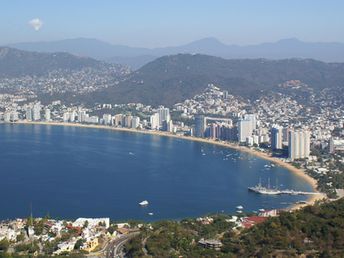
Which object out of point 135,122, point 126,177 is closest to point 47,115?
point 135,122

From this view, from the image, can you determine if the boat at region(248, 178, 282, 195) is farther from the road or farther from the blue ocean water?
the road

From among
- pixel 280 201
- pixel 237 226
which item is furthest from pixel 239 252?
pixel 280 201

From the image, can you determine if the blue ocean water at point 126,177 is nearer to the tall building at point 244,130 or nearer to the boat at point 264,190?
the boat at point 264,190

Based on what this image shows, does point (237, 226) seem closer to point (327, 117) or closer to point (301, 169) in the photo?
point (301, 169)

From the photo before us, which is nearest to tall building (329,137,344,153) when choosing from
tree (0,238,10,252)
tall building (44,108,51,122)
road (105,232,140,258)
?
road (105,232,140,258)

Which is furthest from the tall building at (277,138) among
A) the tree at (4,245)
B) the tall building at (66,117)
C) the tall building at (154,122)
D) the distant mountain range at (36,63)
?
the distant mountain range at (36,63)

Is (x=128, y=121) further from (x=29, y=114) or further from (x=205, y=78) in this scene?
(x=205, y=78)

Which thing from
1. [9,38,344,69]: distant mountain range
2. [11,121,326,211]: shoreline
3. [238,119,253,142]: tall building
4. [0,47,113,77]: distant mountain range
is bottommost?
[11,121,326,211]: shoreline
